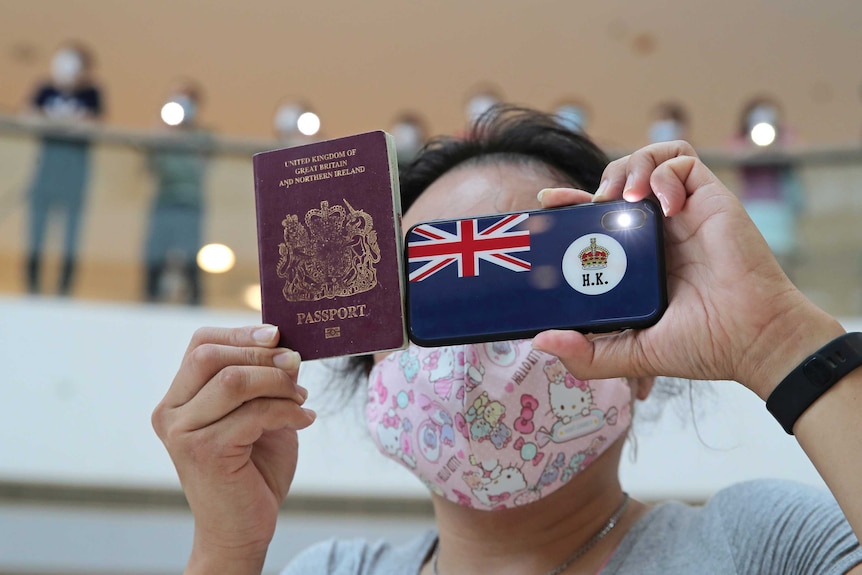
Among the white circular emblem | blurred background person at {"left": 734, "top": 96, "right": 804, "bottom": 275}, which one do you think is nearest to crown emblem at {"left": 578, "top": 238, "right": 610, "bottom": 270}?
the white circular emblem

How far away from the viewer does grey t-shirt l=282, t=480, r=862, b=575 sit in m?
1.17

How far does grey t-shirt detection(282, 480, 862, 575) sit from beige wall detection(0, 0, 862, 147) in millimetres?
8255

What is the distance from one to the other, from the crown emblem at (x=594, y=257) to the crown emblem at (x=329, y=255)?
272 mm

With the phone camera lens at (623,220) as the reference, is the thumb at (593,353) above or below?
below

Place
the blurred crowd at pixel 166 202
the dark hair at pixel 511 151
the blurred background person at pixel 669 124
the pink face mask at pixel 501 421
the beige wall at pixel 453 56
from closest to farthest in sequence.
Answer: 1. the pink face mask at pixel 501 421
2. the dark hair at pixel 511 151
3. the blurred crowd at pixel 166 202
4. the blurred background person at pixel 669 124
5. the beige wall at pixel 453 56

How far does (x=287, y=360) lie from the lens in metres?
1.15

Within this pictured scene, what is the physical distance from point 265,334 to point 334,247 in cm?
15

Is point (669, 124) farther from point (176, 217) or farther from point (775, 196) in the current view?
point (176, 217)

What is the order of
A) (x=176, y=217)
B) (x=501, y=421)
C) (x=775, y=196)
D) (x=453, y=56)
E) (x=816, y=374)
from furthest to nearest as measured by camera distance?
(x=453, y=56) < (x=176, y=217) < (x=775, y=196) < (x=501, y=421) < (x=816, y=374)

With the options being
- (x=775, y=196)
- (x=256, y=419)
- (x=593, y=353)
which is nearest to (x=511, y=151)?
(x=593, y=353)

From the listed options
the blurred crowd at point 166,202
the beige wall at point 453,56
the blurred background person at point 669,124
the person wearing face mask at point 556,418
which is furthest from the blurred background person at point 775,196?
the beige wall at point 453,56

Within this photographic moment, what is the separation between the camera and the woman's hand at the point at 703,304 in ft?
3.38

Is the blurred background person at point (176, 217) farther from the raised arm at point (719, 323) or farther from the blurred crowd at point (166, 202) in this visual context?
the raised arm at point (719, 323)

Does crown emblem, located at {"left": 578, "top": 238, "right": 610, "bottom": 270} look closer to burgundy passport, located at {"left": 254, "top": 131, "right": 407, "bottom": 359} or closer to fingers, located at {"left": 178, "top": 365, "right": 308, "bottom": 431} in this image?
burgundy passport, located at {"left": 254, "top": 131, "right": 407, "bottom": 359}
